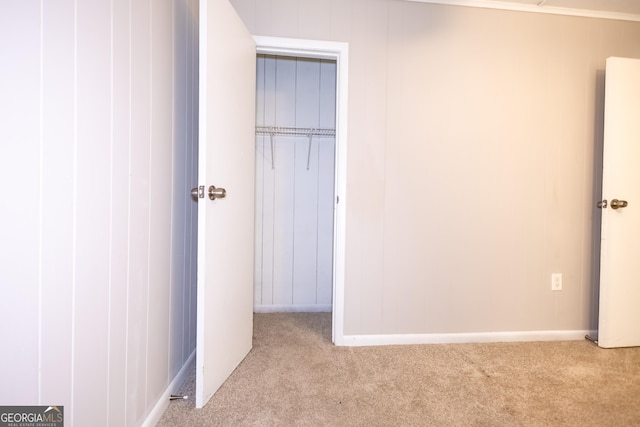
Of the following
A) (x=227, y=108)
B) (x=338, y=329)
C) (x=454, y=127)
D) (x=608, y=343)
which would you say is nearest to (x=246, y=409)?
(x=338, y=329)

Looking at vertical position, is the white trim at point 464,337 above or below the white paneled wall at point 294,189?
below

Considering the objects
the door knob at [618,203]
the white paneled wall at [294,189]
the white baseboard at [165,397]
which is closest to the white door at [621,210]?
the door knob at [618,203]

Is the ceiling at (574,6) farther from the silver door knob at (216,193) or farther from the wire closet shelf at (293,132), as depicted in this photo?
the silver door knob at (216,193)

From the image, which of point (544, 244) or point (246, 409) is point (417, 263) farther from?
point (246, 409)

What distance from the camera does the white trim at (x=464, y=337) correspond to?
217 cm

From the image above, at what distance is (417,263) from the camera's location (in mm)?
2211

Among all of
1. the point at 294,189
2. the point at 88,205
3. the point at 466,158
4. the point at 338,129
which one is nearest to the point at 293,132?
the point at 294,189

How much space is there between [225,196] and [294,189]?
1.35 meters

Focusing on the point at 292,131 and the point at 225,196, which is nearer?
the point at 225,196

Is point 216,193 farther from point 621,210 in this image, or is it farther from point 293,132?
point 621,210

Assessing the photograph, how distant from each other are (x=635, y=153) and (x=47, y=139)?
10.00 feet

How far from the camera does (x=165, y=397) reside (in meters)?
1.48

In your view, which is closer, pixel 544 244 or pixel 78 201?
pixel 78 201

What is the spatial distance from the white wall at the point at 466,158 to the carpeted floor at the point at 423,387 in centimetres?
25
